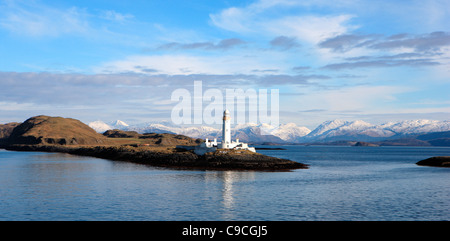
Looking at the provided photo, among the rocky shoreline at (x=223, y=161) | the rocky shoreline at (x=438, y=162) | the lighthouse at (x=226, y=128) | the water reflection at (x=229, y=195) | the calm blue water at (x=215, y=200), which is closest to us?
the calm blue water at (x=215, y=200)

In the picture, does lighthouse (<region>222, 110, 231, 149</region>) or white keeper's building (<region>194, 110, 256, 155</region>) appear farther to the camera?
lighthouse (<region>222, 110, 231, 149</region>)

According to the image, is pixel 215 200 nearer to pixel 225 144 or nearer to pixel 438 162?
pixel 225 144

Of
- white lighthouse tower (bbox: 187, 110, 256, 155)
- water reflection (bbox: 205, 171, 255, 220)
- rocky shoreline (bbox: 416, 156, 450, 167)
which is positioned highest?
white lighthouse tower (bbox: 187, 110, 256, 155)

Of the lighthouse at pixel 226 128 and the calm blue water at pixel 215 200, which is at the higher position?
the lighthouse at pixel 226 128

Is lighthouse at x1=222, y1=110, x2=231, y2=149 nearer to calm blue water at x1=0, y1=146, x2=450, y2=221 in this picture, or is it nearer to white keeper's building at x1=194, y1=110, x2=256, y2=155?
white keeper's building at x1=194, y1=110, x2=256, y2=155

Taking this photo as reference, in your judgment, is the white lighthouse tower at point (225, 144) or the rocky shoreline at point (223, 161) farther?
the white lighthouse tower at point (225, 144)

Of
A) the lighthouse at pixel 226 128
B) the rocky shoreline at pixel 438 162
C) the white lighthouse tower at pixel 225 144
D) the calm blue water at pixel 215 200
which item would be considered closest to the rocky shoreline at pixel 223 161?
the white lighthouse tower at pixel 225 144

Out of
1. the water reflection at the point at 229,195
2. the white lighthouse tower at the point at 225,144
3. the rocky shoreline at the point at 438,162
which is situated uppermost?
the white lighthouse tower at the point at 225,144

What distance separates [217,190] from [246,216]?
48.1 feet

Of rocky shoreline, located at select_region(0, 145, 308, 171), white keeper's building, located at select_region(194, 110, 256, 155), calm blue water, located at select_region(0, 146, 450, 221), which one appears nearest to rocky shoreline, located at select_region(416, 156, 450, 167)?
rocky shoreline, located at select_region(0, 145, 308, 171)

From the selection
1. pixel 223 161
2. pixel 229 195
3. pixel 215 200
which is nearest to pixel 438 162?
pixel 223 161

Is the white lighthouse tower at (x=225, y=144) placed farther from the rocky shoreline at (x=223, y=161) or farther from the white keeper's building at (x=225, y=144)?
the rocky shoreline at (x=223, y=161)

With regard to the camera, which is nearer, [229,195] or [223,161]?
[229,195]
